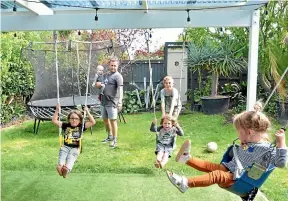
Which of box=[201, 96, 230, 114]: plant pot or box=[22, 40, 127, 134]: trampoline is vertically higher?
box=[22, 40, 127, 134]: trampoline

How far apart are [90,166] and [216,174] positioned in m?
2.55

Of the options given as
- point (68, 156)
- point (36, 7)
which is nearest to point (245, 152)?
point (68, 156)

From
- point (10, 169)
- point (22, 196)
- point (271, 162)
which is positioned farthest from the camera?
point (10, 169)

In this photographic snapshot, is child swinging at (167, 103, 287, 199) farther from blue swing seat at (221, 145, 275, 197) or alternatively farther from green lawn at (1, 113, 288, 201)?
green lawn at (1, 113, 288, 201)

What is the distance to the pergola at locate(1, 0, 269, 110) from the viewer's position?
3.82 m

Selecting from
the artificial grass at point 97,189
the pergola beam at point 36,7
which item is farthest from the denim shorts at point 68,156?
the pergola beam at point 36,7

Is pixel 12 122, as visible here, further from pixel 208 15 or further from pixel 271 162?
pixel 271 162

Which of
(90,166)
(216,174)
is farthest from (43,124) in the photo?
(216,174)

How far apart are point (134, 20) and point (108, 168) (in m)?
1.64

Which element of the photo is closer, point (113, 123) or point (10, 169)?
point (10, 169)

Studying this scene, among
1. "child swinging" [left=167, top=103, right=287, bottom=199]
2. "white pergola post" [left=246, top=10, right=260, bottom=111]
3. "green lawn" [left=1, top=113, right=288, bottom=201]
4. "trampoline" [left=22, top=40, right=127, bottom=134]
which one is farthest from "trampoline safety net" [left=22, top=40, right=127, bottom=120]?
"child swinging" [left=167, top=103, right=287, bottom=199]

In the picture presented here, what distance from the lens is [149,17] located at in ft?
12.7

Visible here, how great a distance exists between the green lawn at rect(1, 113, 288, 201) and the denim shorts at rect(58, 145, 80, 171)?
399 millimetres

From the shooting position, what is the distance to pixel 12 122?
23.8 feet
